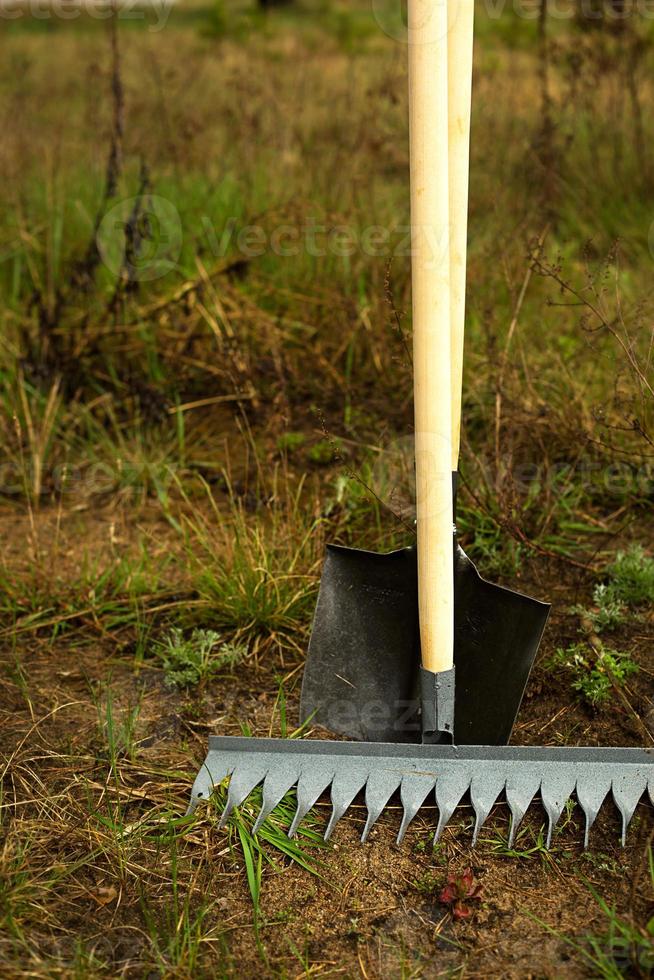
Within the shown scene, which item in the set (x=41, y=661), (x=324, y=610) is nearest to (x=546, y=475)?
(x=324, y=610)

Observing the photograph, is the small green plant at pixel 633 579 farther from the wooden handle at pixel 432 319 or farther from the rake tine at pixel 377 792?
the rake tine at pixel 377 792

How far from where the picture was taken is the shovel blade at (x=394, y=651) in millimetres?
2064

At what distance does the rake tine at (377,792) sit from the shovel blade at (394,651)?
22 centimetres

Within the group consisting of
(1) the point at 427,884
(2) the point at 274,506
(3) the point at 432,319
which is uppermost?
(3) the point at 432,319

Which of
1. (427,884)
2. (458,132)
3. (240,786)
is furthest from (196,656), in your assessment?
(458,132)

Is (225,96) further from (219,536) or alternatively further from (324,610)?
(324,610)

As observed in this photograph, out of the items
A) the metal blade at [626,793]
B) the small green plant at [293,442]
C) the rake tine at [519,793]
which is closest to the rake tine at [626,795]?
the metal blade at [626,793]

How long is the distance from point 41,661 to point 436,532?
→ 3.81 feet

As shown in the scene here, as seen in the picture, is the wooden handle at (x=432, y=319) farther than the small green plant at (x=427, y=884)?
No

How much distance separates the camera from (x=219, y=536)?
9.20ft

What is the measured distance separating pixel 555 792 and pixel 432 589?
452mm

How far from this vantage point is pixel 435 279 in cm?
171

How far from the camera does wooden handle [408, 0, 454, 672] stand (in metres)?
1.61

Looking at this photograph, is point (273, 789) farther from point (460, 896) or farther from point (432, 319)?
point (432, 319)
